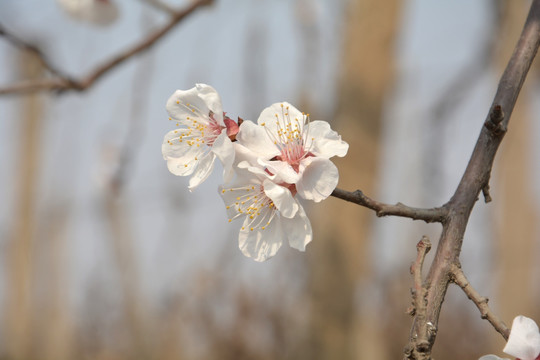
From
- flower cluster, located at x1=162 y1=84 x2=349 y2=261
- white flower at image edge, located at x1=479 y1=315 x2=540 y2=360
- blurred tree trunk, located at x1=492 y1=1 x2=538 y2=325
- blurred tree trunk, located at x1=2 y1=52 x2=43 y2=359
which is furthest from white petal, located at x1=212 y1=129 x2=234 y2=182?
blurred tree trunk, located at x1=2 y1=52 x2=43 y2=359

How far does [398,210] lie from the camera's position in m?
0.79

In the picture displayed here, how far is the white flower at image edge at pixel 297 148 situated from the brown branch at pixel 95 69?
1188 mm

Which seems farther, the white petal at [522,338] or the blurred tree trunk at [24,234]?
the blurred tree trunk at [24,234]

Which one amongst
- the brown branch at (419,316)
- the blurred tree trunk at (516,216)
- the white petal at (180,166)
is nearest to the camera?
the brown branch at (419,316)

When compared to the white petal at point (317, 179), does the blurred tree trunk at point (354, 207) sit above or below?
above

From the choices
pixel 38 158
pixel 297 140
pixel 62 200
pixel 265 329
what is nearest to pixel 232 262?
pixel 265 329

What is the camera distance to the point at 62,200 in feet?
25.9

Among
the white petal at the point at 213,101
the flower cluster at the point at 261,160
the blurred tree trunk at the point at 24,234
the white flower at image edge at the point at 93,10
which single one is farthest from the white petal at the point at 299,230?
the blurred tree trunk at the point at 24,234

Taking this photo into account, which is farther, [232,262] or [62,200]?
[62,200]

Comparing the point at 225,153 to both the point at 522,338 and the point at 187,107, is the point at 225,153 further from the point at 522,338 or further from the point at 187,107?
the point at 522,338

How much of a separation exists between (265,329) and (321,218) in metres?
3.10

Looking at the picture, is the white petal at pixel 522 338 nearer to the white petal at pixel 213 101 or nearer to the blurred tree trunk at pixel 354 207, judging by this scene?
the white petal at pixel 213 101

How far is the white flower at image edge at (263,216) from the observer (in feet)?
2.72

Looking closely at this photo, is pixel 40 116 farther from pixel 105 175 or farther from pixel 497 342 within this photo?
pixel 497 342
